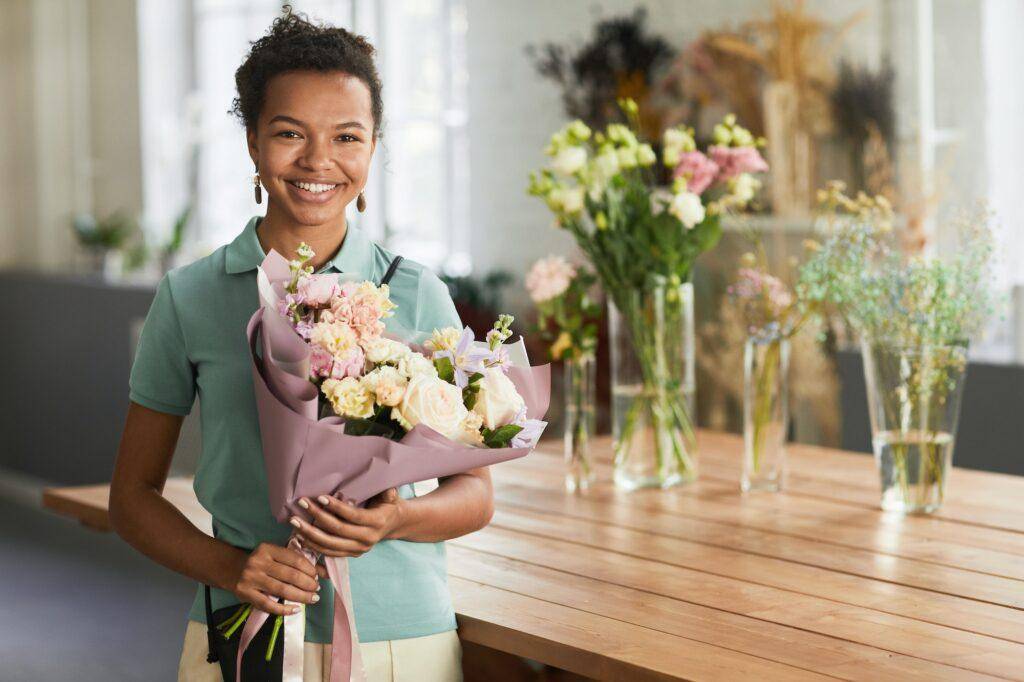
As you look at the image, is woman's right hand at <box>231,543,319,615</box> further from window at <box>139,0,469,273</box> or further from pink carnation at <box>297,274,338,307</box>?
window at <box>139,0,469,273</box>

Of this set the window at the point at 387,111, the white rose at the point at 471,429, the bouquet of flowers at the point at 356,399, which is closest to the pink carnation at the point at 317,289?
the bouquet of flowers at the point at 356,399

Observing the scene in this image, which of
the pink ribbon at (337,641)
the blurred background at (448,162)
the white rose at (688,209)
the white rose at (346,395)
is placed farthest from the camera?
the blurred background at (448,162)

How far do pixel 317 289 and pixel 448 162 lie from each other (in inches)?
181

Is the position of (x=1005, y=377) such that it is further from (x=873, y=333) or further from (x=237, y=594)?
(x=237, y=594)

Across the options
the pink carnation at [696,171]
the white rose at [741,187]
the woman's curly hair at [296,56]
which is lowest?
the white rose at [741,187]

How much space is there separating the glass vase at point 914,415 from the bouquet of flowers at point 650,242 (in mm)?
378

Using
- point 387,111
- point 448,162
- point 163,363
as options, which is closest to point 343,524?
point 163,363

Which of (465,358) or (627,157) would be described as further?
(627,157)

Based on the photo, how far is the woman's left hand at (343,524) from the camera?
1508 millimetres

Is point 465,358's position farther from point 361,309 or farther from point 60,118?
point 60,118

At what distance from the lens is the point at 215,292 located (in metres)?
1.70

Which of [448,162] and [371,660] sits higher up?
[448,162]

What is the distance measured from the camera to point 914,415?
7.57 ft

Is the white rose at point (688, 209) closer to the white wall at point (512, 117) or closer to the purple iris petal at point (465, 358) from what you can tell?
the purple iris petal at point (465, 358)
